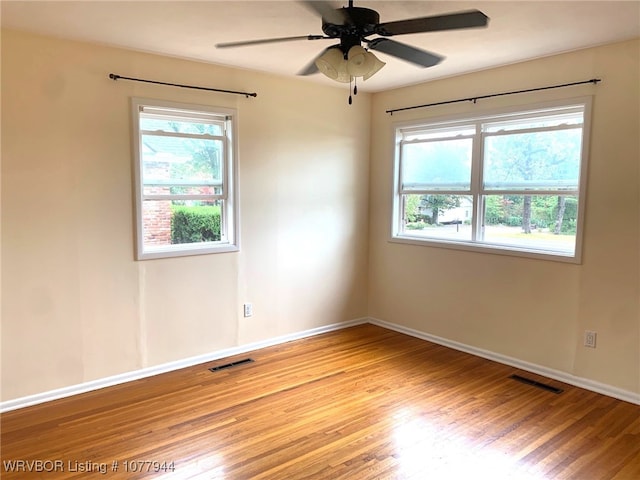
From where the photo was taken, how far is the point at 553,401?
320 cm

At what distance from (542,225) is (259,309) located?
2526 mm

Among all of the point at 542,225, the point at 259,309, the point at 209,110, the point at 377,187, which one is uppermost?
the point at 209,110

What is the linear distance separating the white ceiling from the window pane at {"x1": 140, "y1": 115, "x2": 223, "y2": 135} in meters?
0.50

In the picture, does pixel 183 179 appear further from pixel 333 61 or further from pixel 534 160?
pixel 534 160

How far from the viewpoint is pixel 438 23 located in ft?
6.63

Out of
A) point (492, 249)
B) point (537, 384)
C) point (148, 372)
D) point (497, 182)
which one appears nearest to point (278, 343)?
point (148, 372)

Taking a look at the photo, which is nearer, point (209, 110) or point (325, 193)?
point (209, 110)

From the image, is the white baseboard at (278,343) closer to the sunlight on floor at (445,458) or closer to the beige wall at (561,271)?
the beige wall at (561,271)

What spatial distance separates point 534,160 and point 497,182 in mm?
355

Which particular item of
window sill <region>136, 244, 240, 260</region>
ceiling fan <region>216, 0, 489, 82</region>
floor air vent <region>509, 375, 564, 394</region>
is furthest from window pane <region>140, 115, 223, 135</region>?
floor air vent <region>509, 375, 564, 394</region>

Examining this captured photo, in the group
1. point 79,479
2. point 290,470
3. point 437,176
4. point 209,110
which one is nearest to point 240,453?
point 290,470

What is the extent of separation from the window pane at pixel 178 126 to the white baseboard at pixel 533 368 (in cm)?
268

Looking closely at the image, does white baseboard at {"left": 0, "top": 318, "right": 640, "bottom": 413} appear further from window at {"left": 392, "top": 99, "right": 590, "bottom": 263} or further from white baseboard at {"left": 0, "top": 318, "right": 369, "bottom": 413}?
window at {"left": 392, "top": 99, "right": 590, "bottom": 263}

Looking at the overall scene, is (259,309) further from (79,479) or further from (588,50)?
(588,50)
